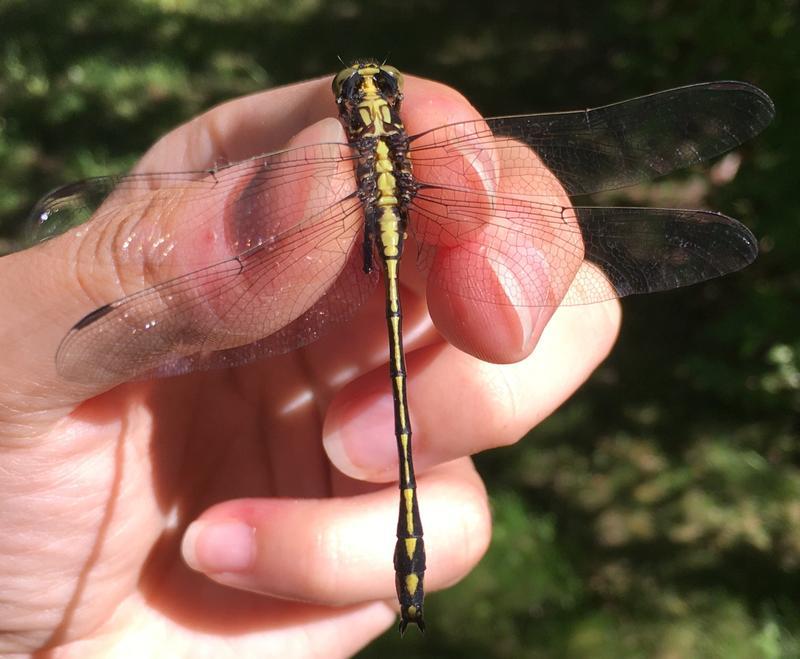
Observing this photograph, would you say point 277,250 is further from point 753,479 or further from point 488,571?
point 753,479

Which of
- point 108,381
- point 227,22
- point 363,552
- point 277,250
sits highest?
point 227,22

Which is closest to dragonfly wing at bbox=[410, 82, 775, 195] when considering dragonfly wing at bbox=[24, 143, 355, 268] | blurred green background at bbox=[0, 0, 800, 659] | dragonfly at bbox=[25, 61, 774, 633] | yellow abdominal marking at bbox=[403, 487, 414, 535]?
dragonfly at bbox=[25, 61, 774, 633]

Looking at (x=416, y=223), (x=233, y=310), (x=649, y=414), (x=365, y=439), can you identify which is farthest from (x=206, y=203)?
(x=649, y=414)

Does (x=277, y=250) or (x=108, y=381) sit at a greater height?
(x=277, y=250)

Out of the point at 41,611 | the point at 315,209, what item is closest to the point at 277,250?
the point at 315,209

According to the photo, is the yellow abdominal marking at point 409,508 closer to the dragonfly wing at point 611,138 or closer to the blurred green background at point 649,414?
the dragonfly wing at point 611,138

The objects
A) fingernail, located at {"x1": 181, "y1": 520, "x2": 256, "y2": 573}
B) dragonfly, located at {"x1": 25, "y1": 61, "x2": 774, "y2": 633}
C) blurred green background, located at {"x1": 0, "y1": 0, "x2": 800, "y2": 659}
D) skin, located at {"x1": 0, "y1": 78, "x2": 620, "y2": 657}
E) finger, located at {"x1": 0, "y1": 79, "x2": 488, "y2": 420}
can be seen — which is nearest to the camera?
finger, located at {"x1": 0, "y1": 79, "x2": 488, "y2": 420}

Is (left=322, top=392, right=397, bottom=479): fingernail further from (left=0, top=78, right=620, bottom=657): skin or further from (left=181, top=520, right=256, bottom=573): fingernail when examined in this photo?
(left=181, top=520, right=256, bottom=573): fingernail
